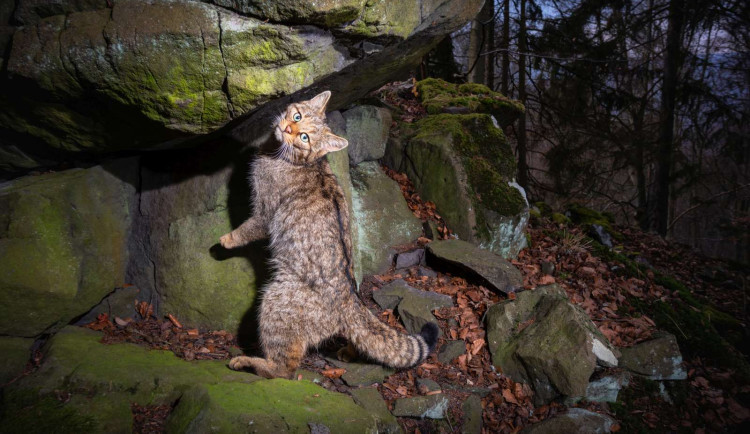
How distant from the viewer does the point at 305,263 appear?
14.5 ft

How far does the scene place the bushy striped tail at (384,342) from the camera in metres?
4.37

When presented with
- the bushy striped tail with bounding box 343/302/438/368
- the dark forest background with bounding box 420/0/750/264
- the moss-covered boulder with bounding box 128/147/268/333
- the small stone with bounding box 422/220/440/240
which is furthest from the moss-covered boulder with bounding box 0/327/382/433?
the dark forest background with bounding box 420/0/750/264

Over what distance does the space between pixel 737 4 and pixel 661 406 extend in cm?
905

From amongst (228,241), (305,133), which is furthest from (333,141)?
(228,241)

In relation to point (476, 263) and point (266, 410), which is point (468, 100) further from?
point (266, 410)

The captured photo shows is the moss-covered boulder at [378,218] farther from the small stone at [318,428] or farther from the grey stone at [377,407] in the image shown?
the small stone at [318,428]

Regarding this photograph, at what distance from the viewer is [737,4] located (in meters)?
9.25

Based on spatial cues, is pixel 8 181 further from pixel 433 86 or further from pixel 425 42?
pixel 433 86

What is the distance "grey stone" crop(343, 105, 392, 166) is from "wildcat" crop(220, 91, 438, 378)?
187 cm

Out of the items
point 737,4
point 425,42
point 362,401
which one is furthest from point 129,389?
point 737,4

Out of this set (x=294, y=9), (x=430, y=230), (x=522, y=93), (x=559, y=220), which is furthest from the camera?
(x=522, y=93)

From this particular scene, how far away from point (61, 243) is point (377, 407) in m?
3.66

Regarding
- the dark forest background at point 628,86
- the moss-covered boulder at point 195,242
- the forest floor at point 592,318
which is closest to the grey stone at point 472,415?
the forest floor at point 592,318

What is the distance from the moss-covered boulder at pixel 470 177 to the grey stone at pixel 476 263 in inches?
22.1
